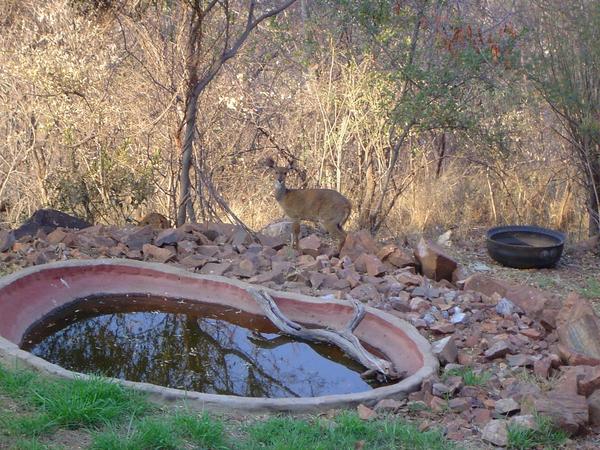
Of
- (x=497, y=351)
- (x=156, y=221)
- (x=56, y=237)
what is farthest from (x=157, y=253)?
(x=497, y=351)

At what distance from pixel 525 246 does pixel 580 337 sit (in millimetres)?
3066

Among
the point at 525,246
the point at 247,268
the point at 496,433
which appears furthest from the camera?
the point at 525,246

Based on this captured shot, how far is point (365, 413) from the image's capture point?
469 centimetres

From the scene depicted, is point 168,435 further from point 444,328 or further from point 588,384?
point 444,328

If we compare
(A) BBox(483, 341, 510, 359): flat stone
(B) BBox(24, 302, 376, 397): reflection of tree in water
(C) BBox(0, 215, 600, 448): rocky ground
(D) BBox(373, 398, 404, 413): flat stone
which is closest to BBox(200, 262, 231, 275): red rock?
(C) BBox(0, 215, 600, 448): rocky ground

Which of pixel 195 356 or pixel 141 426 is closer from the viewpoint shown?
pixel 141 426

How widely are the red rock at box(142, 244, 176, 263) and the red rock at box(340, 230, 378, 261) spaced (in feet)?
5.98

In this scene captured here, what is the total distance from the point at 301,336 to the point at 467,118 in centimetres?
503

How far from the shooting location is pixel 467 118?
1031 cm

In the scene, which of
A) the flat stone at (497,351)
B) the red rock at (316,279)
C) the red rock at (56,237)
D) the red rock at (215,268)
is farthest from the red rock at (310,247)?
the flat stone at (497,351)

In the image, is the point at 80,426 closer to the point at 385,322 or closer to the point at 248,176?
the point at 385,322

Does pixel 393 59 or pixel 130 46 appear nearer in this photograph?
pixel 393 59

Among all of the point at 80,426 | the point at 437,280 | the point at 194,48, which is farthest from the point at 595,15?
the point at 80,426

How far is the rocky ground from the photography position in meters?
4.77
